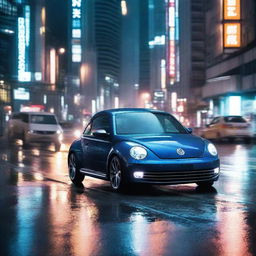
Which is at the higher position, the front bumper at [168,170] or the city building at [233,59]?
the city building at [233,59]

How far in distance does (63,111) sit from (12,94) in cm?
3682

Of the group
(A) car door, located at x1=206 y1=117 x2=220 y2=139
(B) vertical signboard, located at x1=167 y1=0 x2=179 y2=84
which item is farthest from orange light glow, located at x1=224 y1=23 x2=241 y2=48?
(B) vertical signboard, located at x1=167 y1=0 x2=179 y2=84

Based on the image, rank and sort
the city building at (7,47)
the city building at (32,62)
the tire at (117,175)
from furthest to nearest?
the city building at (32,62) < the city building at (7,47) < the tire at (117,175)

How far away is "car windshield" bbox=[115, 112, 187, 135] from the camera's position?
1048 cm

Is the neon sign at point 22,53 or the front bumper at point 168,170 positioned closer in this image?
the front bumper at point 168,170

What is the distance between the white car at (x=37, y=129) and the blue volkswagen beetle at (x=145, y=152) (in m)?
16.5

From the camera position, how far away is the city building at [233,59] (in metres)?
51.7

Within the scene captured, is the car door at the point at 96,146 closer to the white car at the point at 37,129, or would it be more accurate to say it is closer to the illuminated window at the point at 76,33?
the white car at the point at 37,129

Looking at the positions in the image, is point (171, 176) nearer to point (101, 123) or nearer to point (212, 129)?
point (101, 123)

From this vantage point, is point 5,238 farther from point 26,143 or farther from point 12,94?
point 12,94

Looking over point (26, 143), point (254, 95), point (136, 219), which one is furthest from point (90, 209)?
point (254, 95)

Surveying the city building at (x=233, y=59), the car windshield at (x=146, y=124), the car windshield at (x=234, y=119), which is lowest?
the car windshield at (x=234, y=119)

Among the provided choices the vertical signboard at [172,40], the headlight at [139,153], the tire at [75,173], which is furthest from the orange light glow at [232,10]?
the vertical signboard at [172,40]

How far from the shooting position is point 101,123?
36.8 ft
